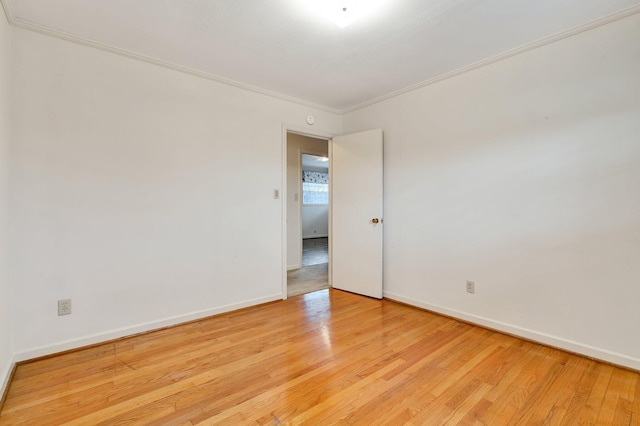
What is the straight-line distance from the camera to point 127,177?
246 centimetres

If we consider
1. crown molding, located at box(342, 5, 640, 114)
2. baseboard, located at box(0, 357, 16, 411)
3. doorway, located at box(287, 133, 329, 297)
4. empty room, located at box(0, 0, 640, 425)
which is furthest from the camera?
doorway, located at box(287, 133, 329, 297)

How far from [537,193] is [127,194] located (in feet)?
11.2

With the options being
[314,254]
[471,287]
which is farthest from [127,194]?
[314,254]

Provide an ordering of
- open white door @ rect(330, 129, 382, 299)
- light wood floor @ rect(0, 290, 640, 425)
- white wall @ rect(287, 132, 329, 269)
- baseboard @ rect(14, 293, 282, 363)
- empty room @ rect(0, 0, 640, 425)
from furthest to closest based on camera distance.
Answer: white wall @ rect(287, 132, 329, 269) → open white door @ rect(330, 129, 382, 299) → baseboard @ rect(14, 293, 282, 363) → empty room @ rect(0, 0, 640, 425) → light wood floor @ rect(0, 290, 640, 425)

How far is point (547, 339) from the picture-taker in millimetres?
2311

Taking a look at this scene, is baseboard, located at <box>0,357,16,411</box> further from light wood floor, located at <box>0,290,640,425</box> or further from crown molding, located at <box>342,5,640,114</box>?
crown molding, located at <box>342,5,640,114</box>

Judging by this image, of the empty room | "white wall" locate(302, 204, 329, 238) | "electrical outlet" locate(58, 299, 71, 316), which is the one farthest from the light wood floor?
"white wall" locate(302, 204, 329, 238)

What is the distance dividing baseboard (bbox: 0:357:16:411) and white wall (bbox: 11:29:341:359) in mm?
119

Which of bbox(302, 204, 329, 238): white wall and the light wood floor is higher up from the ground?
bbox(302, 204, 329, 238): white wall

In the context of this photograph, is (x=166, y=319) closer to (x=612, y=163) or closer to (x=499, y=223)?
(x=499, y=223)

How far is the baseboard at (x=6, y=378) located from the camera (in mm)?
1672

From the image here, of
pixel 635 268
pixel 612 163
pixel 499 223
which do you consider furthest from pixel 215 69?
pixel 635 268

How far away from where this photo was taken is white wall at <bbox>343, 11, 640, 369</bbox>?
2018 mm

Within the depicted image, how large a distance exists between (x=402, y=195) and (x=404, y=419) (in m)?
2.29
